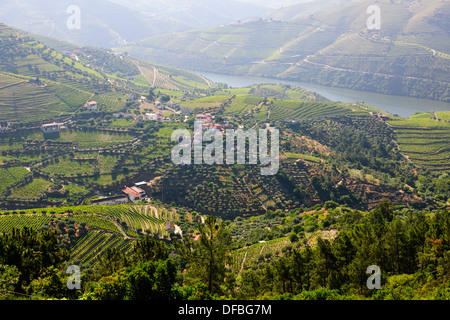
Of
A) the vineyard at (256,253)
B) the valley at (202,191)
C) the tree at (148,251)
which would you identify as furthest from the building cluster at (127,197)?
the tree at (148,251)

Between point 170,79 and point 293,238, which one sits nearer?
point 293,238

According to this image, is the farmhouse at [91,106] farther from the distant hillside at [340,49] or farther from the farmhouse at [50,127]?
the distant hillside at [340,49]

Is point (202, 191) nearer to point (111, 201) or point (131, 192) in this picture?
point (131, 192)

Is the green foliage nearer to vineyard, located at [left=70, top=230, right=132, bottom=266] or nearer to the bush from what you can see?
vineyard, located at [left=70, top=230, right=132, bottom=266]

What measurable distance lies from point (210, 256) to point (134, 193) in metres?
30.6

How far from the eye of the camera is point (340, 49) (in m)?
155

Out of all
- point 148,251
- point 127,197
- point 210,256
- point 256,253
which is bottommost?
point 256,253

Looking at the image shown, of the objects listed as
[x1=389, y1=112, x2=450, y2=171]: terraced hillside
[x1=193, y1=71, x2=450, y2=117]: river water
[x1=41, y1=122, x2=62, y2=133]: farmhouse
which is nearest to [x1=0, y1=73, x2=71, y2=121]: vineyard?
[x1=41, y1=122, x2=62, y2=133]: farmhouse

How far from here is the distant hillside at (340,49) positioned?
130 metres

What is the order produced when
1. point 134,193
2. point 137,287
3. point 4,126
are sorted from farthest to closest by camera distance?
point 4,126 → point 134,193 → point 137,287

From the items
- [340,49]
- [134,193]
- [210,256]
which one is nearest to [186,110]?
[134,193]

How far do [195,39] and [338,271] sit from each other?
185m

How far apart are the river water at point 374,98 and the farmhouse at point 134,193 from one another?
87109 millimetres
